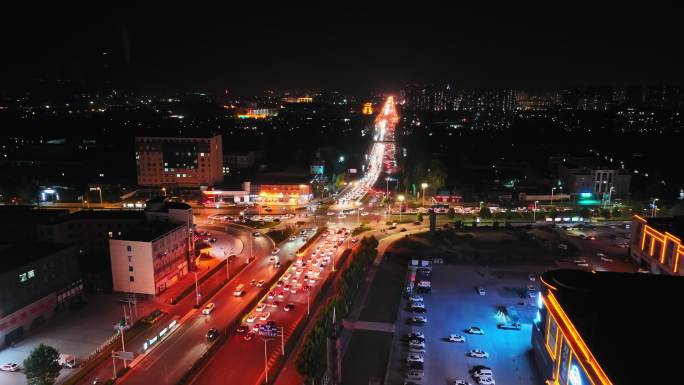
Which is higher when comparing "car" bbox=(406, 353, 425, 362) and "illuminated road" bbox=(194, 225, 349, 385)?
"illuminated road" bbox=(194, 225, 349, 385)

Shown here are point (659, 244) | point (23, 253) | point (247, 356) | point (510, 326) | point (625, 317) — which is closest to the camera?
point (625, 317)

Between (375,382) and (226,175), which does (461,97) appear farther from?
(375,382)

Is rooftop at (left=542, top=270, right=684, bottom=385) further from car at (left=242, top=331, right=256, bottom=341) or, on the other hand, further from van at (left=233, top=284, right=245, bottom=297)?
van at (left=233, top=284, right=245, bottom=297)

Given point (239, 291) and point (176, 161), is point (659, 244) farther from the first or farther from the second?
point (176, 161)

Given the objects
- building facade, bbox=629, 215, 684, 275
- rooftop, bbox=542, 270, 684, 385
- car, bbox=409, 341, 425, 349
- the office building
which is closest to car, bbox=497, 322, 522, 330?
rooftop, bbox=542, 270, 684, 385

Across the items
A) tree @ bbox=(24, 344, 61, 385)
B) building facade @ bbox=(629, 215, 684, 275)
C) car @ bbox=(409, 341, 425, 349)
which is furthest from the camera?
building facade @ bbox=(629, 215, 684, 275)

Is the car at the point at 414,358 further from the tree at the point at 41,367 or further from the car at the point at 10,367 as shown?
the car at the point at 10,367

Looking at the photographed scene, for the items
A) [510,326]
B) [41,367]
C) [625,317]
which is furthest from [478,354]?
[41,367]

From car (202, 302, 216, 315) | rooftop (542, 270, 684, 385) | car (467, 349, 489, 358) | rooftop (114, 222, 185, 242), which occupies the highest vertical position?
rooftop (114, 222, 185, 242)
